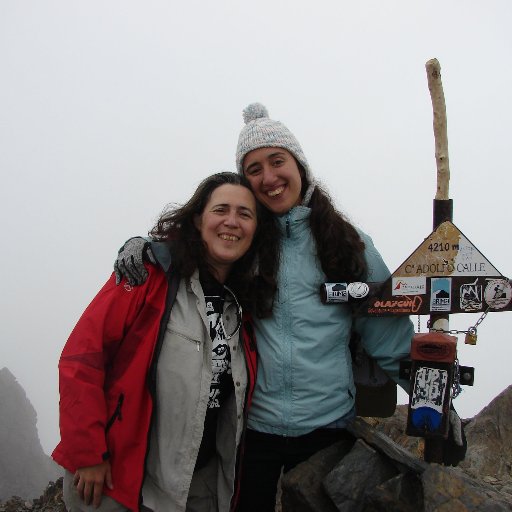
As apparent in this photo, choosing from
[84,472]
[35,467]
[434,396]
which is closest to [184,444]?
[84,472]

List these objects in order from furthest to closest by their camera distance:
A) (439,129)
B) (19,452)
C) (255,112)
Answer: (19,452), (255,112), (439,129)

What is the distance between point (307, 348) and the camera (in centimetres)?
362

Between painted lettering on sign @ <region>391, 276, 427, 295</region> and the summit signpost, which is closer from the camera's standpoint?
the summit signpost

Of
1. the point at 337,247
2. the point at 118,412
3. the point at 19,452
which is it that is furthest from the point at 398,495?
the point at 19,452

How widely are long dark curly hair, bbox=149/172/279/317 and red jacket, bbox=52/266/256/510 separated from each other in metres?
0.55

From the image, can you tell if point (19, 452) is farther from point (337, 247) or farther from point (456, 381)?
point (456, 381)

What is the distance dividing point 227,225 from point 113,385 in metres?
1.50

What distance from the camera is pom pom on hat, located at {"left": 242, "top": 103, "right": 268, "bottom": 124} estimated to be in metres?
4.56

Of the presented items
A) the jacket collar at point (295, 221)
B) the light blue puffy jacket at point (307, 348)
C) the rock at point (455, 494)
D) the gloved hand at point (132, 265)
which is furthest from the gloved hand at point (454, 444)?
the gloved hand at point (132, 265)

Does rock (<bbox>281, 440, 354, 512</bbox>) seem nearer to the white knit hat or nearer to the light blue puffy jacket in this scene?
the light blue puffy jacket

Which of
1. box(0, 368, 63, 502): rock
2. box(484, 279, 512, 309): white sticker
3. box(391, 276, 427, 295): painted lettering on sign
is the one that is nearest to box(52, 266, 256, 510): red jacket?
box(391, 276, 427, 295): painted lettering on sign

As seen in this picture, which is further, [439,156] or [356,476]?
[439,156]

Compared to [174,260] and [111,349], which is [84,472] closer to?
[111,349]

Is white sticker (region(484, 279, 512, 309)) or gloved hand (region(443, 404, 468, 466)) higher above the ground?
white sticker (region(484, 279, 512, 309))
